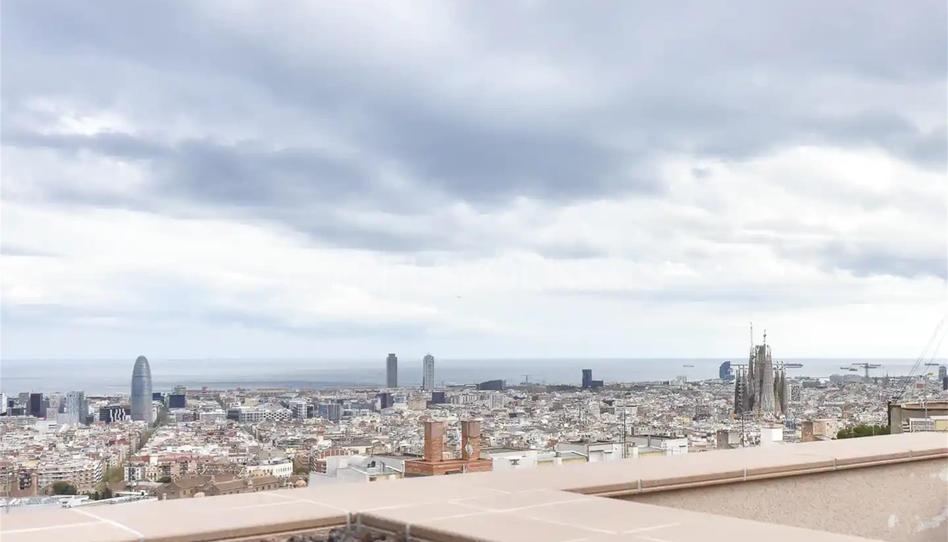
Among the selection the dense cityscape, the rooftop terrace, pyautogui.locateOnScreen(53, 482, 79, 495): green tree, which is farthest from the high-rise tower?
the rooftop terrace

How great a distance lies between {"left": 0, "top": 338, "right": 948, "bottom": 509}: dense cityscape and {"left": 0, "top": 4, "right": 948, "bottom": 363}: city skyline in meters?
1.59

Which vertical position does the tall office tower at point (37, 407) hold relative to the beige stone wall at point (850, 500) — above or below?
below

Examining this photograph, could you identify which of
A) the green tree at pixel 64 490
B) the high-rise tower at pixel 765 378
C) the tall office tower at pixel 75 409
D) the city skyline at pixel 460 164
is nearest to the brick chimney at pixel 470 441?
the green tree at pixel 64 490

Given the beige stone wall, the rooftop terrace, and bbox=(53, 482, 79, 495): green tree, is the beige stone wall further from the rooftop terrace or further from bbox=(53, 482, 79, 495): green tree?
bbox=(53, 482, 79, 495): green tree

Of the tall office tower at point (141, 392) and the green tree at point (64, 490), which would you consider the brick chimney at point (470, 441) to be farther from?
the tall office tower at point (141, 392)

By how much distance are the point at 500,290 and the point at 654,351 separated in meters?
8.10

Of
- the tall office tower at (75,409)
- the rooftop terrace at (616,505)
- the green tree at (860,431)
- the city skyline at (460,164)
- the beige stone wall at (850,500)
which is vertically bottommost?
the tall office tower at (75,409)

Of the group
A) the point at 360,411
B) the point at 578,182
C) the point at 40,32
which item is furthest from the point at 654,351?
the point at 40,32

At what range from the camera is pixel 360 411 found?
72.9ft

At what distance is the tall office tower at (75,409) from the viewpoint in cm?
1736

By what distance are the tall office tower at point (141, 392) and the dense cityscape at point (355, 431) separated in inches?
2.1

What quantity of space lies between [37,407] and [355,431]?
6.50 m

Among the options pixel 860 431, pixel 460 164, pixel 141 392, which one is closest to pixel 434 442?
pixel 460 164

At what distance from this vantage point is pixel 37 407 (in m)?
17.5
